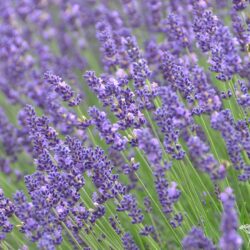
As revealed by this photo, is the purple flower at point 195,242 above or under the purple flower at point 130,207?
under

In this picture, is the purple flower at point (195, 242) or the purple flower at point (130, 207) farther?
the purple flower at point (130, 207)

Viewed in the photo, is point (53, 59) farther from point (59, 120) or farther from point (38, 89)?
point (59, 120)

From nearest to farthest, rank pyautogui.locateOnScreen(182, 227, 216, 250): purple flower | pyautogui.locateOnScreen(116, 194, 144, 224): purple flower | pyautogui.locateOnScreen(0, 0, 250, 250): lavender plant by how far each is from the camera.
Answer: pyautogui.locateOnScreen(182, 227, 216, 250): purple flower < pyautogui.locateOnScreen(0, 0, 250, 250): lavender plant < pyautogui.locateOnScreen(116, 194, 144, 224): purple flower

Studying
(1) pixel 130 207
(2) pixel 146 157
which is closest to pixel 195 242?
(1) pixel 130 207

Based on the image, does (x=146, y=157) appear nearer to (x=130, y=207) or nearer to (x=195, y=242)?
(x=130, y=207)

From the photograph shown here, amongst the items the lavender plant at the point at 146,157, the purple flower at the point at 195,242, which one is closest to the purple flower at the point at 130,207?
the lavender plant at the point at 146,157

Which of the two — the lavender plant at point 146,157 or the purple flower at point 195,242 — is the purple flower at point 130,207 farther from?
the purple flower at point 195,242

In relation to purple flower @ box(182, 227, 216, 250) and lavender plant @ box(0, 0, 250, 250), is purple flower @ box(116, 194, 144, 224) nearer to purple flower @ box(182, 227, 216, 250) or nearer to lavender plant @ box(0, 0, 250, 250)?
lavender plant @ box(0, 0, 250, 250)

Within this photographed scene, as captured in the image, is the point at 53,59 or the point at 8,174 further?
the point at 53,59

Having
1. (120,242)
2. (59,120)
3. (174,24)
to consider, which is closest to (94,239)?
(120,242)

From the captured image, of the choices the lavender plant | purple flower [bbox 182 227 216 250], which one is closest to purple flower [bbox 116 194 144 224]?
the lavender plant

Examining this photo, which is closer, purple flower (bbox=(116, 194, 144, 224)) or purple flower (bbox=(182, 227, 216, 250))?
purple flower (bbox=(182, 227, 216, 250))
